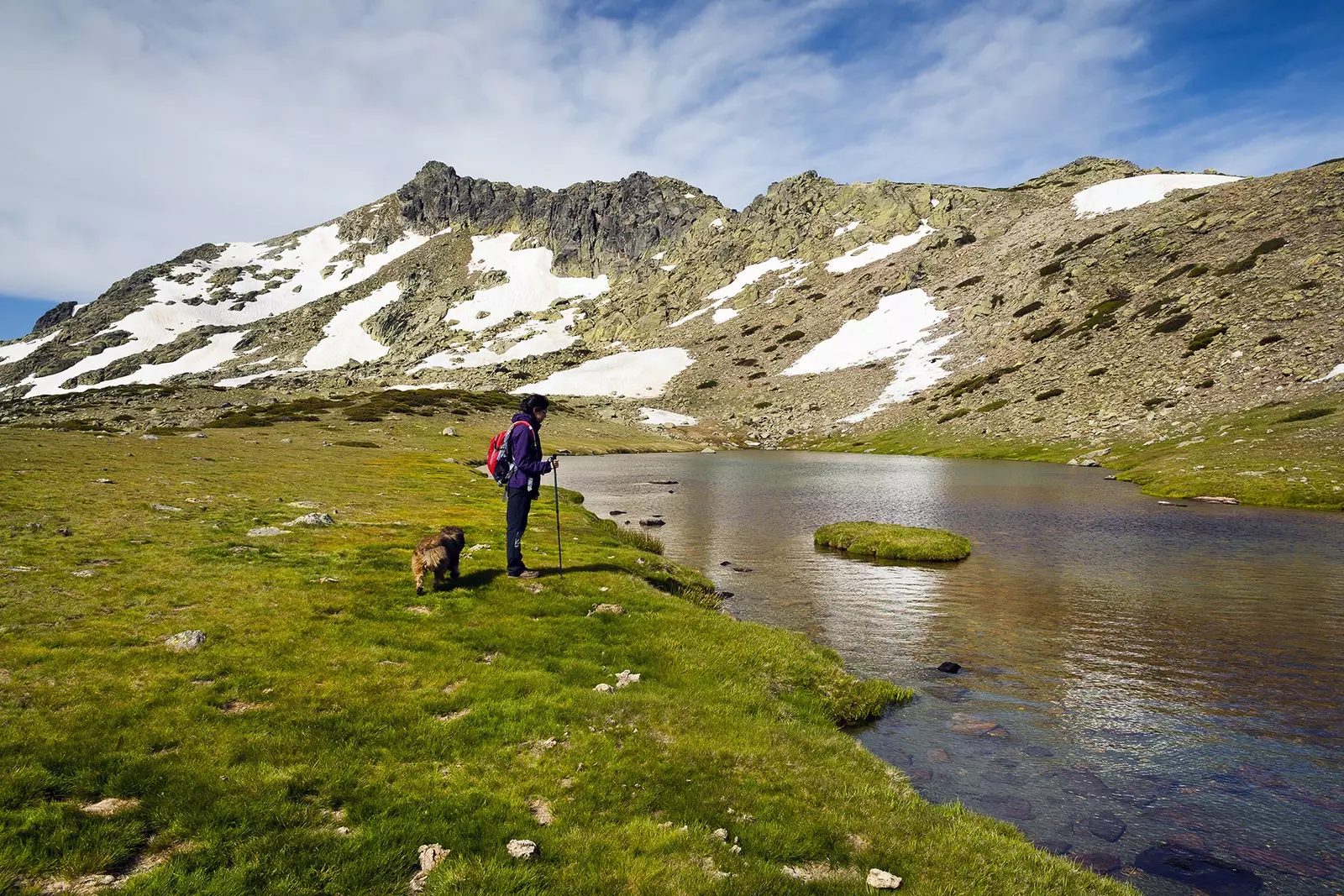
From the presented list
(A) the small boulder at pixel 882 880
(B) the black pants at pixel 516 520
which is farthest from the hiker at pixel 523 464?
(A) the small boulder at pixel 882 880

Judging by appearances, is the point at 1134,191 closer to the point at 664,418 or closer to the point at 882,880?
the point at 664,418

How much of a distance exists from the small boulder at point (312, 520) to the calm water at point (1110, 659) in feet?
55.6

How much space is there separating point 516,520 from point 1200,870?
1611 cm

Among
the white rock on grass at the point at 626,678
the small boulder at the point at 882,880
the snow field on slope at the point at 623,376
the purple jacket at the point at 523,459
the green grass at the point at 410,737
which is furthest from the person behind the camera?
the snow field on slope at the point at 623,376

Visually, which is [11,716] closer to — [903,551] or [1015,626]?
[1015,626]

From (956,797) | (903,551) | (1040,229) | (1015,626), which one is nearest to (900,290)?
(1040,229)

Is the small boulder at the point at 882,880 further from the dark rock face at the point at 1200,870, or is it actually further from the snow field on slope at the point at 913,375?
the snow field on slope at the point at 913,375

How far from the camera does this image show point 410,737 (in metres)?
9.70

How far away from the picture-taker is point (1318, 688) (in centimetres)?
1596

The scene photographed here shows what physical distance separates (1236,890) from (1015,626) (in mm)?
13380

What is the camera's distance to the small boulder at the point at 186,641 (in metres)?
11.7

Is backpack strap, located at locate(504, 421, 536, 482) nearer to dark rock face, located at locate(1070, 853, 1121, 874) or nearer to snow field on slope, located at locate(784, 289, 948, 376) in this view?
dark rock face, located at locate(1070, 853, 1121, 874)

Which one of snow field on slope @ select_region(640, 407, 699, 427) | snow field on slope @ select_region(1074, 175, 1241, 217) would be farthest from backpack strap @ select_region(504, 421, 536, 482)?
snow field on slope @ select_region(1074, 175, 1241, 217)

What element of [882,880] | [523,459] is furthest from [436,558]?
[882,880]
